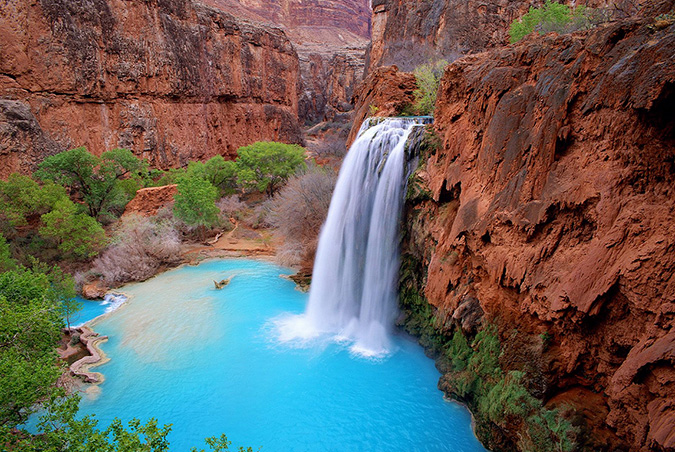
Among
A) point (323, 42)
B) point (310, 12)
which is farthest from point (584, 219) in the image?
point (310, 12)

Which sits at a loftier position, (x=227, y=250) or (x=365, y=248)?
(x=365, y=248)

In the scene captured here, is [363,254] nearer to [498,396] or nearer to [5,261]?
[498,396]

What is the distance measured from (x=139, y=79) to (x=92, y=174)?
34.0 ft

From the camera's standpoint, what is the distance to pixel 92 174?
20.4 meters

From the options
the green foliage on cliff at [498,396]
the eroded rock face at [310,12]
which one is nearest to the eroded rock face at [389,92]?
the green foliage on cliff at [498,396]

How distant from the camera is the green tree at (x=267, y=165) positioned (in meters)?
26.8

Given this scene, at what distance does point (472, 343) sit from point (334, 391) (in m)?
3.74

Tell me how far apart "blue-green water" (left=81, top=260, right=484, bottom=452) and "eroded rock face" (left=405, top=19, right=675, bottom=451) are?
8.39 ft

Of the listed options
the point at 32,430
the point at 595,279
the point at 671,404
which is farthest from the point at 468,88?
the point at 32,430

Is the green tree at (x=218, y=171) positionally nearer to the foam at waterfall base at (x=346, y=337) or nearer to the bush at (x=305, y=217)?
the bush at (x=305, y=217)

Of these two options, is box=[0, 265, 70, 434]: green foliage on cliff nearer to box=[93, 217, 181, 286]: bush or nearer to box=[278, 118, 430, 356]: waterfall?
box=[278, 118, 430, 356]: waterfall

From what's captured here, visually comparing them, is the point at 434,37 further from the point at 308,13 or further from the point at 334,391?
the point at 308,13

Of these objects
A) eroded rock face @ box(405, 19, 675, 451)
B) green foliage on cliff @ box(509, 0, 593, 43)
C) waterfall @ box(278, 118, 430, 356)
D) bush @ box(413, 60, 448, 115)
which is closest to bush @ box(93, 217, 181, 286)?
waterfall @ box(278, 118, 430, 356)

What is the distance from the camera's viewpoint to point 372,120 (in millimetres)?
15000
